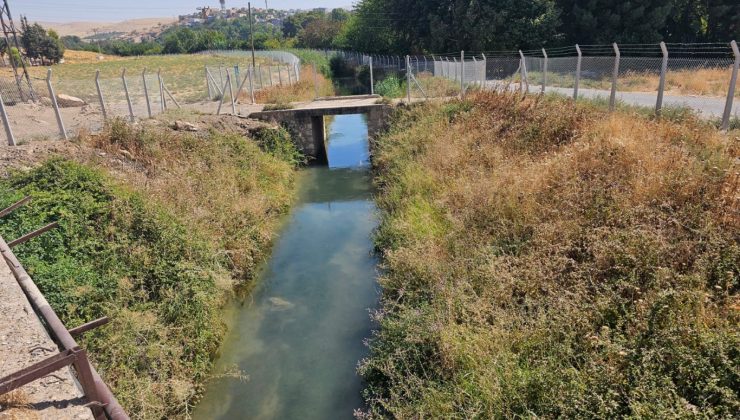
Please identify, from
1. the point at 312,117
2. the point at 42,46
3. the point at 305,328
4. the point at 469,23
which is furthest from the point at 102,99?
the point at 42,46

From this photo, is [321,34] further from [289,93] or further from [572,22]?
[289,93]

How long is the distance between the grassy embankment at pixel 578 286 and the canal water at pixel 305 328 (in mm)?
738

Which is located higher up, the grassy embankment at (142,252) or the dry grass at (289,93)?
the dry grass at (289,93)

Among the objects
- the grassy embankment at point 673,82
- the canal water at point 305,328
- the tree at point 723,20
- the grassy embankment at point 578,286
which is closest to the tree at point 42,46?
the canal water at point 305,328

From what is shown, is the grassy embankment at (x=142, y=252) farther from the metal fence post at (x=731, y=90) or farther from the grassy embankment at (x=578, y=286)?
the metal fence post at (x=731, y=90)

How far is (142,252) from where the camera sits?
777 cm

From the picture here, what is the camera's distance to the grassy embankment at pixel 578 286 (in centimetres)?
435

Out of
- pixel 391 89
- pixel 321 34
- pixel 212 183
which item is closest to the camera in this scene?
pixel 212 183

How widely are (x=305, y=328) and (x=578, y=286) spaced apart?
451 centimetres

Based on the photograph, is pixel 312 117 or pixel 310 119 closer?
pixel 310 119

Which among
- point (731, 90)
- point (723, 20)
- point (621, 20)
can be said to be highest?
point (621, 20)

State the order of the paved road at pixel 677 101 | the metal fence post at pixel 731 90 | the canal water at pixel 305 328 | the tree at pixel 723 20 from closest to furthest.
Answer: the canal water at pixel 305 328
the metal fence post at pixel 731 90
the paved road at pixel 677 101
the tree at pixel 723 20

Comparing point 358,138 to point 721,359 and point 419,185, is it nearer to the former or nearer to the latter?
point 419,185

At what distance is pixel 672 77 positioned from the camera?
16.2 metres
